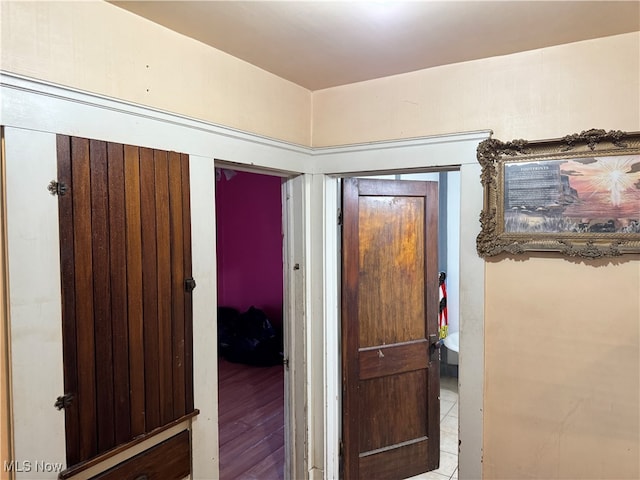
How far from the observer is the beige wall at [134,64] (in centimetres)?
119

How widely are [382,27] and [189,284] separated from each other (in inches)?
48.5

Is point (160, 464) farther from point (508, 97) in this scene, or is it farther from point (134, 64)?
point (508, 97)

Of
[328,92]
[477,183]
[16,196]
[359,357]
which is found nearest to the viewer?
[16,196]

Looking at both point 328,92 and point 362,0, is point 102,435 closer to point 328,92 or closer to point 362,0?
point 362,0

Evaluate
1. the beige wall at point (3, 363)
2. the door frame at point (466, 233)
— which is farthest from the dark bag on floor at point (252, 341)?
the beige wall at point (3, 363)

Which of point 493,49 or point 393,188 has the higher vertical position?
point 493,49

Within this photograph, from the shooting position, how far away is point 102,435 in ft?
4.54

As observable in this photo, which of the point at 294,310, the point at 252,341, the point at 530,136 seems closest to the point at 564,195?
the point at 530,136

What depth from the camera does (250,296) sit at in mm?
5219

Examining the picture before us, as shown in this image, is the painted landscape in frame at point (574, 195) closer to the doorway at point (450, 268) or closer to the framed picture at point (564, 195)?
the framed picture at point (564, 195)

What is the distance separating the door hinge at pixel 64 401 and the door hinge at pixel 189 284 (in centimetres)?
52

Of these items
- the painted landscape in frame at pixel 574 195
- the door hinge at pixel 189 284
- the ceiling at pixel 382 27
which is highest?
the ceiling at pixel 382 27

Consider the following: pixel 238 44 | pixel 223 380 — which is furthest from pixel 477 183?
pixel 223 380

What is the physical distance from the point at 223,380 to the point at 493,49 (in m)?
3.90
